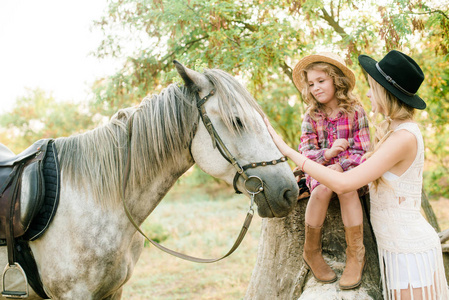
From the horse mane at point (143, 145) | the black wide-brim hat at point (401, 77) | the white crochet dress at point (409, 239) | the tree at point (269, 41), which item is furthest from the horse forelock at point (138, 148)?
the white crochet dress at point (409, 239)

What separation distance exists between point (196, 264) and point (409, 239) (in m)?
6.19

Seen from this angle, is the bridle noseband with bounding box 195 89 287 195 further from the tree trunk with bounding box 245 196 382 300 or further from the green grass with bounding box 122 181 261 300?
the green grass with bounding box 122 181 261 300

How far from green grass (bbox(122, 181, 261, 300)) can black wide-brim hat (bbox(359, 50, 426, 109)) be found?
4.49 metres

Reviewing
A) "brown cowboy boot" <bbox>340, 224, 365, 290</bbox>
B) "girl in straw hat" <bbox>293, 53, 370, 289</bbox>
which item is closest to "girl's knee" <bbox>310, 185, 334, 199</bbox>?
"girl in straw hat" <bbox>293, 53, 370, 289</bbox>

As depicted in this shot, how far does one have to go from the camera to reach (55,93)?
19953mm

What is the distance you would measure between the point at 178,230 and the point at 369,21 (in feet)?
29.0

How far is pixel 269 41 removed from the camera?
12.2ft

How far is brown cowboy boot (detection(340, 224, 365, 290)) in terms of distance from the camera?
2240mm

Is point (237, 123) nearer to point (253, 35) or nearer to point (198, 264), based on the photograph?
point (253, 35)

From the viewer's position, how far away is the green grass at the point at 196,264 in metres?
5.98

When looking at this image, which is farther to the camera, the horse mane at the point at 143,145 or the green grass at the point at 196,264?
the green grass at the point at 196,264

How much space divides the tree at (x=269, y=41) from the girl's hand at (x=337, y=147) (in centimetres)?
50

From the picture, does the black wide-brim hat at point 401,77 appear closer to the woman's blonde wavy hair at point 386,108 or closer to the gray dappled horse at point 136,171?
the woman's blonde wavy hair at point 386,108

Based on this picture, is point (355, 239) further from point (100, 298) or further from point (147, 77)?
point (147, 77)
